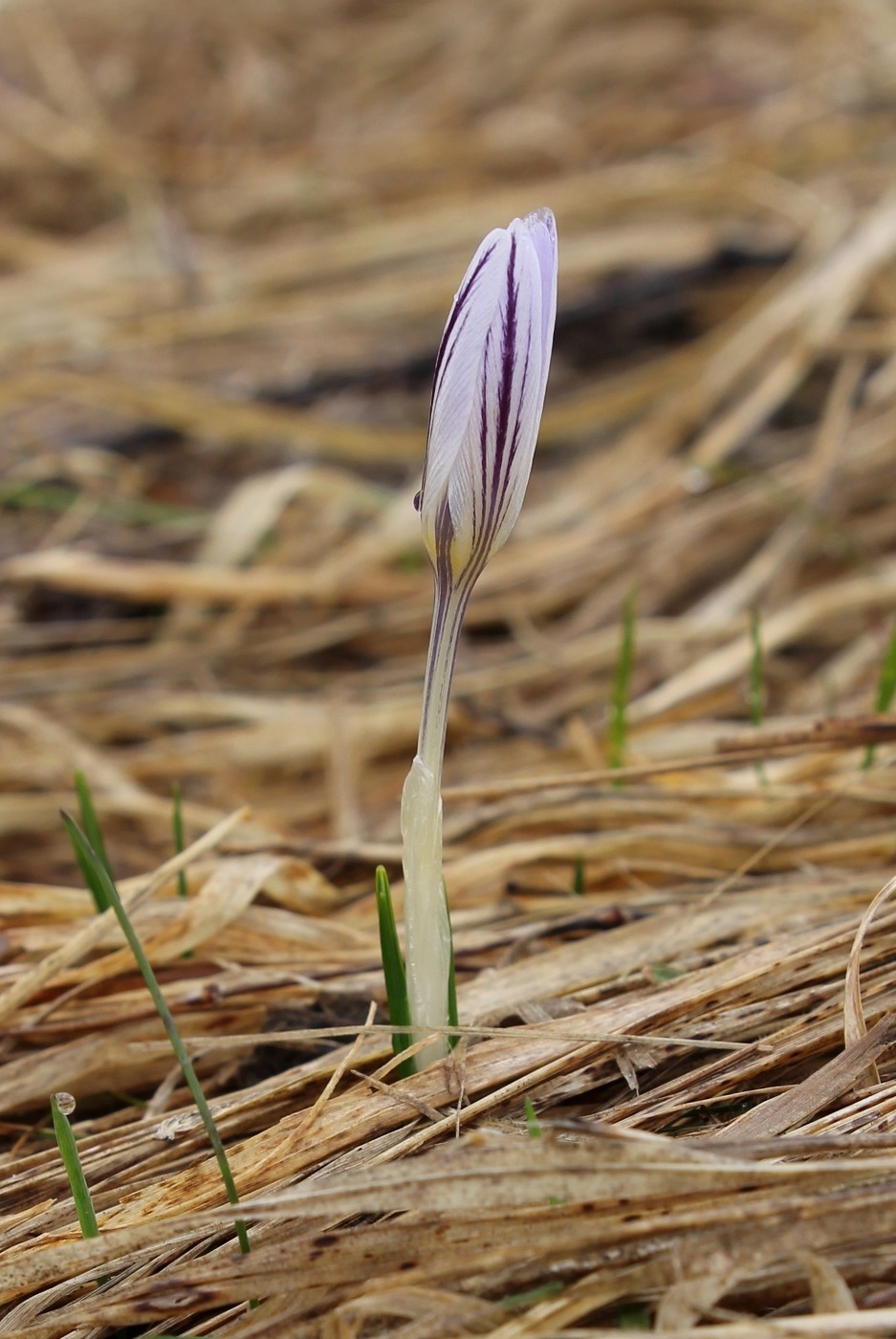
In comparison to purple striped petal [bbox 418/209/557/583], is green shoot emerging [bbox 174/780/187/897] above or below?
below

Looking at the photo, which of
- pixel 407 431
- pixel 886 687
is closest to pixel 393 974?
pixel 886 687

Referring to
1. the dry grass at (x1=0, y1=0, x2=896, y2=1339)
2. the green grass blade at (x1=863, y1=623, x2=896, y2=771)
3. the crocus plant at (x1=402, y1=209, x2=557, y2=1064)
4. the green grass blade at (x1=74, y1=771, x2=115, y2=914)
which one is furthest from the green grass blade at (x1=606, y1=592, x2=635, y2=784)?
the green grass blade at (x1=74, y1=771, x2=115, y2=914)

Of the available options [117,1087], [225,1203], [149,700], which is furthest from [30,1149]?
[149,700]

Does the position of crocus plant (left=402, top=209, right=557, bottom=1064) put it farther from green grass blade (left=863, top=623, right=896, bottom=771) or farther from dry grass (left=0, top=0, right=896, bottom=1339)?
green grass blade (left=863, top=623, right=896, bottom=771)

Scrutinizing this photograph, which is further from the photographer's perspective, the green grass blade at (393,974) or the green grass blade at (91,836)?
the green grass blade at (91,836)

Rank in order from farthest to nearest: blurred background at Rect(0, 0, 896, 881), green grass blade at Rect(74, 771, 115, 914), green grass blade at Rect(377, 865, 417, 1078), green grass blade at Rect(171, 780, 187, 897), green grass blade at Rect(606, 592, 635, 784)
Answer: blurred background at Rect(0, 0, 896, 881)
green grass blade at Rect(606, 592, 635, 784)
green grass blade at Rect(171, 780, 187, 897)
green grass blade at Rect(74, 771, 115, 914)
green grass blade at Rect(377, 865, 417, 1078)

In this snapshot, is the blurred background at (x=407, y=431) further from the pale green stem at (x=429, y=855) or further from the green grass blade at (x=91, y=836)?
the pale green stem at (x=429, y=855)

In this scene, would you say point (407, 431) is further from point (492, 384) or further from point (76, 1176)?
point (76, 1176)

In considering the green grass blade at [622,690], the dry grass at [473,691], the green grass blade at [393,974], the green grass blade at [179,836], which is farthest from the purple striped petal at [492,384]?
the green grass blade at [622,690]
